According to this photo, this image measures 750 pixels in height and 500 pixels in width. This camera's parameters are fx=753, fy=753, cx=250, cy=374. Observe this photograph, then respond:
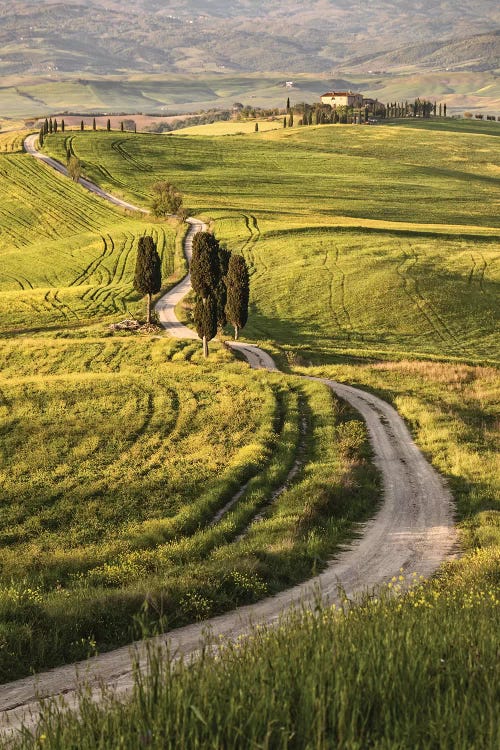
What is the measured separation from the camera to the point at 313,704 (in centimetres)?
572

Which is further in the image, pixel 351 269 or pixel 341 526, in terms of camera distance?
pixel 351 269

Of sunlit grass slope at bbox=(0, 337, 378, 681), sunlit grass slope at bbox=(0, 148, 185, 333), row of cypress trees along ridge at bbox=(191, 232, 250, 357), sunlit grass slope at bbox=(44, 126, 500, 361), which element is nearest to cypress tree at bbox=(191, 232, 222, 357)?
row of cypress trees along ridge at bbox=(191, 232, 250, 357)

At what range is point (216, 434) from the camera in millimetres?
38906

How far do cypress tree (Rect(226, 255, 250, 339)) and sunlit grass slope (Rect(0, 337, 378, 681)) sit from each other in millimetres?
11451

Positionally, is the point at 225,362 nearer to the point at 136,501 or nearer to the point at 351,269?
the point at 136,501

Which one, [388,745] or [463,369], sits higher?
[388,745]

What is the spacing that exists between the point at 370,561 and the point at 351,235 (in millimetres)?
97138

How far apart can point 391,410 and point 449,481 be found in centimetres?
1368

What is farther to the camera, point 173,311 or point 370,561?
point 173,311

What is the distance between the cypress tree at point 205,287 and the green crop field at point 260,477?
7.58 feet

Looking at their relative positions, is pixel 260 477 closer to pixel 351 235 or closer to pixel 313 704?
pixel 313 704

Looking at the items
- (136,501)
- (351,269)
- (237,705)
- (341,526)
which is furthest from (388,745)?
(351,269)

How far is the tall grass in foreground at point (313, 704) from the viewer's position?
18.2ft

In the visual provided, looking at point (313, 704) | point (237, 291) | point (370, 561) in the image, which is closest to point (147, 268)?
point (237, 291)
